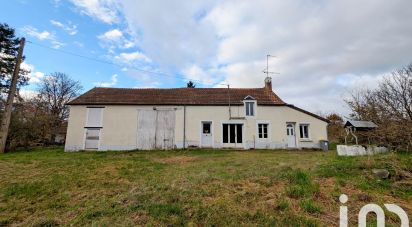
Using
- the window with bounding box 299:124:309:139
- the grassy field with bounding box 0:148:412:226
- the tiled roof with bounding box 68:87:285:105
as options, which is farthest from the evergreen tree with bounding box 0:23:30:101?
the window with bounding box 299:124:309:139

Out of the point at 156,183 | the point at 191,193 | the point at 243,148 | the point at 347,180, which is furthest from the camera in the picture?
the point at 243,148

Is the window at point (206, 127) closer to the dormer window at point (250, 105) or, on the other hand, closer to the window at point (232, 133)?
the window at point (232, 133)

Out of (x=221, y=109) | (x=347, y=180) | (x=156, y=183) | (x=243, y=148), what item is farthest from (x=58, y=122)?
(x=347, y=180)

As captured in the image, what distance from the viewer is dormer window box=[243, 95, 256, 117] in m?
19.2

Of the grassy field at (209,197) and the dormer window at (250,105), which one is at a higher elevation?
the dormer window at (250,105)

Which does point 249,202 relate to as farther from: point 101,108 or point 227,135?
point 101,108

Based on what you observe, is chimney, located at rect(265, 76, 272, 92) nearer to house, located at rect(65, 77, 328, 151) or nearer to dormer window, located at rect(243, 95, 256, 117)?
house, located at rect(65, 77, 328, 151)

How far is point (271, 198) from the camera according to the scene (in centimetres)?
521

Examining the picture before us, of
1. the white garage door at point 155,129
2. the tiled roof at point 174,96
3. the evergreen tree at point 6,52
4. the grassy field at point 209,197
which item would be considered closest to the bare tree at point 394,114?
the grassy field at point 209,197

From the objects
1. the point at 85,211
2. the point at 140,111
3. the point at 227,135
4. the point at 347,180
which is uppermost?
the point at 140,111

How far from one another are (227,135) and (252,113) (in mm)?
2719

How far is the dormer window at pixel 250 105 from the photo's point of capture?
1923 centimetres

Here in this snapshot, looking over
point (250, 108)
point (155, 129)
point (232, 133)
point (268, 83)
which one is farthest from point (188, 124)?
point (268, 83)

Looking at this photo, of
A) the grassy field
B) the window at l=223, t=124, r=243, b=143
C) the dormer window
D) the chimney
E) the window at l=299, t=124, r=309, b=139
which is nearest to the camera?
the grassy field
